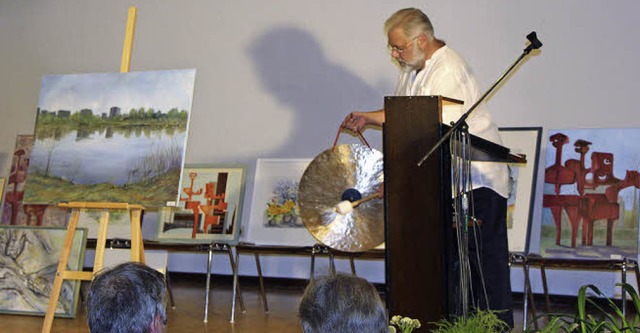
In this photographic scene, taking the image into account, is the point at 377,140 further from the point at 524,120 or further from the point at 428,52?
the point at 428,52

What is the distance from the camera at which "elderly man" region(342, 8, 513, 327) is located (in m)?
3.06

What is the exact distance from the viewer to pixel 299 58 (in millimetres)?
6309

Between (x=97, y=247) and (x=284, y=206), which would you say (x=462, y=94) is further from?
(x=284, y=206)

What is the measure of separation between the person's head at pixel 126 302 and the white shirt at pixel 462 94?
1786 millimetres

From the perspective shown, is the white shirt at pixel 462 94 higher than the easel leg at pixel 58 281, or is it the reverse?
the white shirt at pixel 462 94

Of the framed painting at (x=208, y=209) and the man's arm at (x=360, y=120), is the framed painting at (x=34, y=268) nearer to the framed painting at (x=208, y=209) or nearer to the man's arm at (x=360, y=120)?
the framed painting at (x=208, y=209)

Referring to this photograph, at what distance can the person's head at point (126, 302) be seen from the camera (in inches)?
60.6

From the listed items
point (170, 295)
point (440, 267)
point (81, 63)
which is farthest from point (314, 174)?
point (81, 63)

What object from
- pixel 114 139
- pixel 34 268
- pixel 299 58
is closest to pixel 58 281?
pixel 114 139

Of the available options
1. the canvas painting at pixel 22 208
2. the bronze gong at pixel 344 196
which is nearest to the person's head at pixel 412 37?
the bronze gong at pixel 344 196

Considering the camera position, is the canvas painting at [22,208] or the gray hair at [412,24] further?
the canvas painting at [22,208]

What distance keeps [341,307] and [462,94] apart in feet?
6.44

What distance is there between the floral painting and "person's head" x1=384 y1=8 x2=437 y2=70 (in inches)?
106

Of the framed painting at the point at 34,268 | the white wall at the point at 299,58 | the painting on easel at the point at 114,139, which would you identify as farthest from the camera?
the white wall at the point at 299,58
